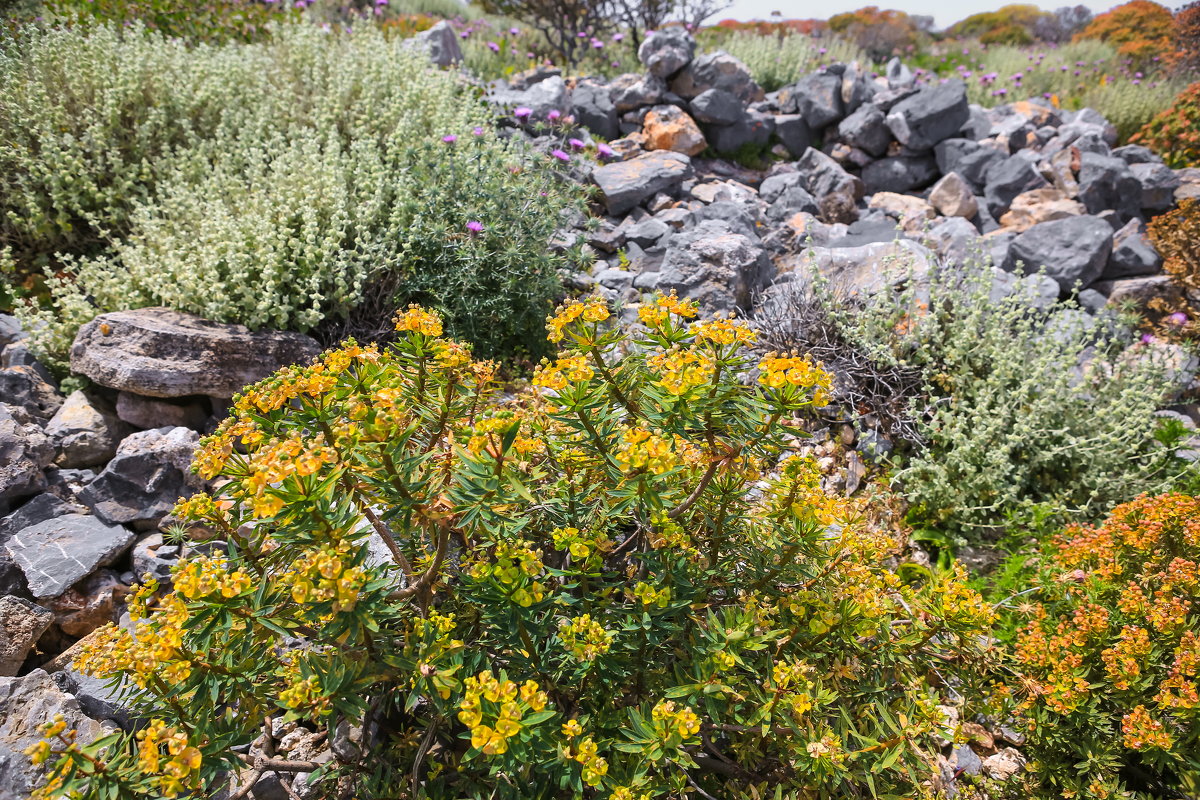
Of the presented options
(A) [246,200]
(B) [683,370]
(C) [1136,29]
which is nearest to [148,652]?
(B) [683,370]

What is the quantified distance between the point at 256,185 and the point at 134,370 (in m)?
1.68

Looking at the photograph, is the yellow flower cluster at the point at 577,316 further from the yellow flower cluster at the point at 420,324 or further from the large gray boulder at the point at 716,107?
the large gray boulder at the point at 716,107

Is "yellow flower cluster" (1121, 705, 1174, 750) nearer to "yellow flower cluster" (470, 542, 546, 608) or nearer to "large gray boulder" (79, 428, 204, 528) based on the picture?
"yellow flower cluster" (470, 542, 546, 608)

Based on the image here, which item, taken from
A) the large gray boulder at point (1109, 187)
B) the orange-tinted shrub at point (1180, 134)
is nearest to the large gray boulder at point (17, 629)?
the large gray boulder at point (1109, 187)

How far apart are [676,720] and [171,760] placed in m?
1.16

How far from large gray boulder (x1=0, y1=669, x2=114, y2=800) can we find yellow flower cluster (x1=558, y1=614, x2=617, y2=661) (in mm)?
1623

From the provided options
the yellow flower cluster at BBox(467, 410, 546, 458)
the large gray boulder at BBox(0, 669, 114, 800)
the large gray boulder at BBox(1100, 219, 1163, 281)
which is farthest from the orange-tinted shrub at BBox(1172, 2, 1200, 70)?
the large gray boulder at BBox(0, 669, 114, 800)

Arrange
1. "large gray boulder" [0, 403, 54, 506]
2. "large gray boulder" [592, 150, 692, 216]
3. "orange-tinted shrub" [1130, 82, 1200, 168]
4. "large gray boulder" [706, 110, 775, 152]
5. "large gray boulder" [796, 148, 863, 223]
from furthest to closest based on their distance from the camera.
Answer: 1. "orange-tinted shrub" [1130, 82, 1200, 168]
2. "large gray boulder" [706, 110, 775, 152]
3. "large gray boulder" [796, 148, 863, 223]
4. "large gray boulder" [592, 150, 692, 216]
5. "large gray boulder" [0, 403, 54, 506]

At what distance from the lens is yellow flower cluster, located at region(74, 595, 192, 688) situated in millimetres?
1537

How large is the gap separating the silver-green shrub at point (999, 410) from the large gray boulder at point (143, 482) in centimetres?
367

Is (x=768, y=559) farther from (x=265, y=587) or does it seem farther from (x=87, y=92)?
(x=87, y=92)

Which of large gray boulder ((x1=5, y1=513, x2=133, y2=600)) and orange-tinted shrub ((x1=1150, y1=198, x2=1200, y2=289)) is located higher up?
orange-tinted shrub ((x1=1150, y1=198, x2=1200, y2=289))

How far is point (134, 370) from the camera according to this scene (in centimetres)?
330

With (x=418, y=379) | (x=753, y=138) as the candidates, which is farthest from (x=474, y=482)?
(x=753, y=138)
